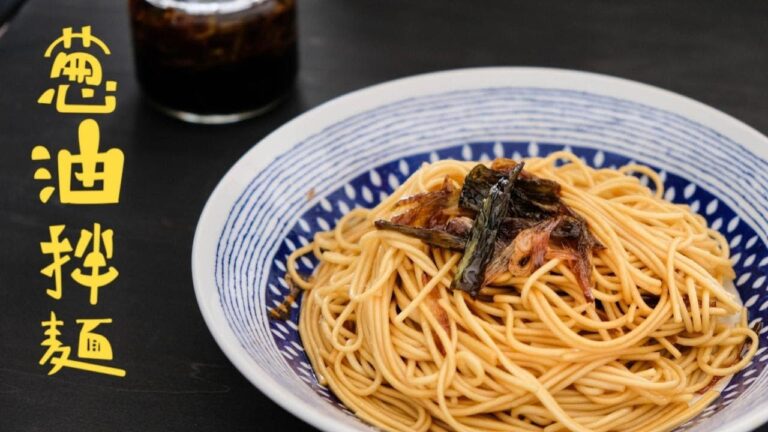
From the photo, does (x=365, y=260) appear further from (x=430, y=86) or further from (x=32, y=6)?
(x=32, y=6)

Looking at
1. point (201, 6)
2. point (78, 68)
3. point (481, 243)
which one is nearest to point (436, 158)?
point (481, 243)

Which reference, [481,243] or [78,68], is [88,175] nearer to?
[78,68]

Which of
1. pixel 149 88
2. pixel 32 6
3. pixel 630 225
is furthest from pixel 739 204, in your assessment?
pixel 32 6

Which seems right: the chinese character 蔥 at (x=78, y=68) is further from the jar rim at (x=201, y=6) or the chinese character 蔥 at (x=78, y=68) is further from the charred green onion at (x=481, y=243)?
the charred green onion at (x=481, y=243)

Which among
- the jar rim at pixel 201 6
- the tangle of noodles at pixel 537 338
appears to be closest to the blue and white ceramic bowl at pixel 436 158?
the tangle of noodles at pixel 537 338

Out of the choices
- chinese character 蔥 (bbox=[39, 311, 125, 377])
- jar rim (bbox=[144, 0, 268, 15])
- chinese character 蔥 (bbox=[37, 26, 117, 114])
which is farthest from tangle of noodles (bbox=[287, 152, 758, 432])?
jar rim (bbox=[144, 0, 268, 15])
